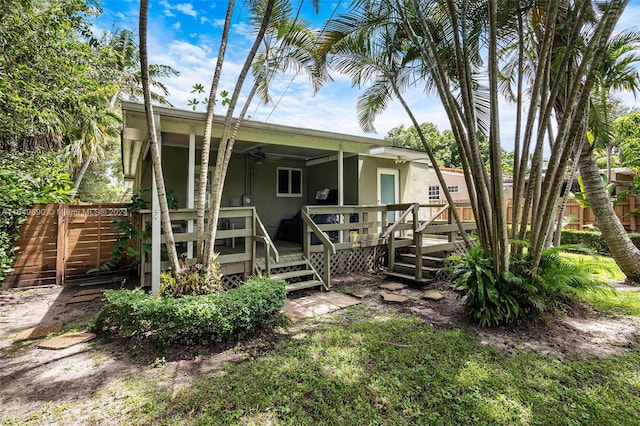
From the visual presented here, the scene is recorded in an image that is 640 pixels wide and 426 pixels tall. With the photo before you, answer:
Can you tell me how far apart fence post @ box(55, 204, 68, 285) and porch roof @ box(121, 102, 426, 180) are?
1.97m

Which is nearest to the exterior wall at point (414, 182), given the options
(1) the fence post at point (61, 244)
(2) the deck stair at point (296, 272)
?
(2) the deck stair at point (296, 272)

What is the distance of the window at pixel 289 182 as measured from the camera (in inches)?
365

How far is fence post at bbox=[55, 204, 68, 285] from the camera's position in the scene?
21.0ft

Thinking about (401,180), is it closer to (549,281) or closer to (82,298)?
(549,281)

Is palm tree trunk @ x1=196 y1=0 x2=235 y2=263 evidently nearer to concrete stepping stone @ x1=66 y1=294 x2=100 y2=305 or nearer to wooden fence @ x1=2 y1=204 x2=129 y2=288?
concrete stepping stone @ x1=66 y1=294 x2=100 y2=305

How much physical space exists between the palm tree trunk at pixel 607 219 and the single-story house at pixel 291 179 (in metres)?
3.38

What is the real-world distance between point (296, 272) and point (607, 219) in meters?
5.77

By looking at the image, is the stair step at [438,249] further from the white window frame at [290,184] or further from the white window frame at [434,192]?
the white window frame at [434,192]

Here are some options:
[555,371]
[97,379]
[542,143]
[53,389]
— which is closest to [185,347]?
[97,379]

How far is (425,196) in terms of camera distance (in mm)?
10109

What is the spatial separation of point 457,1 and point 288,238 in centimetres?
643

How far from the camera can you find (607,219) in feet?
18.0

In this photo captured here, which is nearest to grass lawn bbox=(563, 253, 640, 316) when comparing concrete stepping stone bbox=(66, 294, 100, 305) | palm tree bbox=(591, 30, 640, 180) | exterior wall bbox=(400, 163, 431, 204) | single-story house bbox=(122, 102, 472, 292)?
palm tree bbox=(591, 30, 640, 180)

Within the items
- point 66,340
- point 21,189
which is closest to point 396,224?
point 66,340
